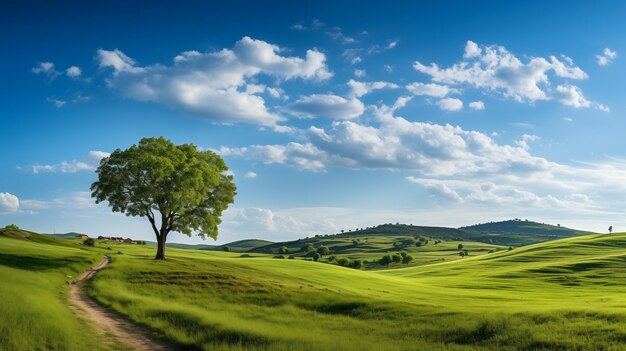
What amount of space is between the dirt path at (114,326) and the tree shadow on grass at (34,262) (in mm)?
14588

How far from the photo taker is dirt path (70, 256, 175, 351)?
22625mm

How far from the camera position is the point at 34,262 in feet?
167

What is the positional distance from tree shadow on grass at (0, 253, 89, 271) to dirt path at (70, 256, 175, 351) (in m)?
14.6

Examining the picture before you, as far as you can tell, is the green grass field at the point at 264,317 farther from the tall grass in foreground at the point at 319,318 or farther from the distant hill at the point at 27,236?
the distant hill at the point at 27,236

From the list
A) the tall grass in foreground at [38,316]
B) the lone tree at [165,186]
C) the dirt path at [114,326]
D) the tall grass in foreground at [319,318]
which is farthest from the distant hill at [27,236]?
the dirt path at [114,326]

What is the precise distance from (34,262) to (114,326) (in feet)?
102

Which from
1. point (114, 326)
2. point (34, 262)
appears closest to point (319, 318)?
point (114, 326)

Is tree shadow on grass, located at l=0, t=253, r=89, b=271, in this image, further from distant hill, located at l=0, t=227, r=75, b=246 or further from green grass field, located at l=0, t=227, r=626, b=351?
distant hill, located at l=0, t=227, r=75, b=246

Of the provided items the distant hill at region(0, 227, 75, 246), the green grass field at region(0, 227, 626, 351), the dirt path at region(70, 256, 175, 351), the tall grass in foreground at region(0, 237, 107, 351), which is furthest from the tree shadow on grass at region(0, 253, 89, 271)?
the distant hill at region(0, 227, 75, 246)

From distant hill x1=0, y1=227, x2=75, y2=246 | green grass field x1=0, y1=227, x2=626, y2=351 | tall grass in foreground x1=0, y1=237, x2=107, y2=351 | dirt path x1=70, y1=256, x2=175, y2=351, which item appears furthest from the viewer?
distant hill x1=0, y1=227, x2=75, y2=246

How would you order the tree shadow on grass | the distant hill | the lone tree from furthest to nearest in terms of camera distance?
the distant hill → the lone tree → the tree shadow on grass

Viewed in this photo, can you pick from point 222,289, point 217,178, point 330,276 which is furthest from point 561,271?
point 222,289

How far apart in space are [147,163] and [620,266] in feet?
304

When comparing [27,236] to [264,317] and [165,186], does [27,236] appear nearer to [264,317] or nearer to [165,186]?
[165,186]
